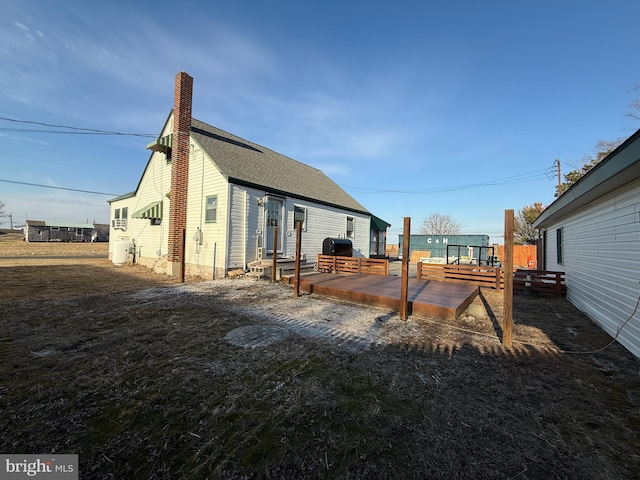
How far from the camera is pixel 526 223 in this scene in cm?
3472

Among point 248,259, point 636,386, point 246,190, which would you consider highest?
point 246,190

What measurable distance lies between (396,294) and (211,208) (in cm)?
815

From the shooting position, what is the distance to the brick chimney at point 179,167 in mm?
11938

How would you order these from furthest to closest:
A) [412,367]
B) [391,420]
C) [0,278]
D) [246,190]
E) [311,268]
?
[311,268]
[246,190]
[0,278]
[412,367]
[391,420]

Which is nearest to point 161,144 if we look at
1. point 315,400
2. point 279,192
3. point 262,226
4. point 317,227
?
point 279,192

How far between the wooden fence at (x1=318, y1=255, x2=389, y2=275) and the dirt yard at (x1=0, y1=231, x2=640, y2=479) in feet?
19.7

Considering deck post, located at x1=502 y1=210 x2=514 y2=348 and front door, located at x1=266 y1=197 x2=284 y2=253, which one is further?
front door, located at x1=266 y1=197 x2=284 y2=253

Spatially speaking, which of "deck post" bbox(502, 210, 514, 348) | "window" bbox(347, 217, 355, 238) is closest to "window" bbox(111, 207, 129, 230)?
"window" bbox(347, 217, 355, 238)

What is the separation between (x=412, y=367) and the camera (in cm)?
369

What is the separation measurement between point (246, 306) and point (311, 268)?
5.93 m

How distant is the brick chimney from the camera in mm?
11938

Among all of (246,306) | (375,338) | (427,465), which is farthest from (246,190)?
(427,465)

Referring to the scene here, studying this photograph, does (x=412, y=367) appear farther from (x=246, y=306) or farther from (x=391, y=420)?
(x=246, y=306)

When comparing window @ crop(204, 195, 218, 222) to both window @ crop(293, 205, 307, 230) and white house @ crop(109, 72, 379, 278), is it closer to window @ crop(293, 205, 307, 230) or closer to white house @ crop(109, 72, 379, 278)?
white house @ crop(109, 72, 379, 278)
